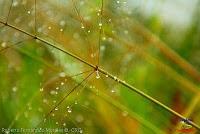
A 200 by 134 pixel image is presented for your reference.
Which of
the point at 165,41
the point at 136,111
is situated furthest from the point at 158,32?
the point at 136,111

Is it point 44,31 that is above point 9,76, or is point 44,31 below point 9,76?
above

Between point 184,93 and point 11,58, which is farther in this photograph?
point 11,58

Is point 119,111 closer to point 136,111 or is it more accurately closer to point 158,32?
point 136,111

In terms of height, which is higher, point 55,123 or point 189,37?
point 189,37

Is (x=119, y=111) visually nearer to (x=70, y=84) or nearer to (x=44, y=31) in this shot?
(x=70, y=84)

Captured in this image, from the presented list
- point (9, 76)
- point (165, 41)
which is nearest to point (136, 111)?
point (165, 41)

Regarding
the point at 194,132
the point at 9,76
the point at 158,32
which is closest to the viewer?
the point at 194,132

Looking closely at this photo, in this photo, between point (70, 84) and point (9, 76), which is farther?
point (9, 76)

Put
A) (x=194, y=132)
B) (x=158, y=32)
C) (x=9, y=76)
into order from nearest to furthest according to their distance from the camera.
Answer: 1. (x=194, y=132)
2. (x=158, y=32)
3. (x=9, y=76)
